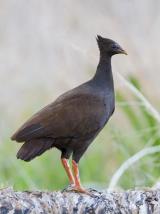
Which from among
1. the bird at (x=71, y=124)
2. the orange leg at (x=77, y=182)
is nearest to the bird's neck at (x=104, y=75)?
the bird at (x=71, y=124)

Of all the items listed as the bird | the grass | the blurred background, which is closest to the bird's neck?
the bird

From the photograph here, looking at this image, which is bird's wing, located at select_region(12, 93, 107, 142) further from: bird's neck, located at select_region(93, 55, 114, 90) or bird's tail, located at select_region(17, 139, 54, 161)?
bird's neck, located at select_region(93, 55, 114, 90)

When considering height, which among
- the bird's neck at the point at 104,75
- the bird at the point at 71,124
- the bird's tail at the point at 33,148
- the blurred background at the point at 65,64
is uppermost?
the blurred background at the point at 65,64

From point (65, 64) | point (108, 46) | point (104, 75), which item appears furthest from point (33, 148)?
point (65, 64)

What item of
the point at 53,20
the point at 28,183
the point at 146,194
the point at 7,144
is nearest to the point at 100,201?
the point at 146,194

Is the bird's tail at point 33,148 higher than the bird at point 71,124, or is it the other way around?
the bird at point 71,124

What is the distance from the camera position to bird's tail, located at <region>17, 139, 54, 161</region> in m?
6.79

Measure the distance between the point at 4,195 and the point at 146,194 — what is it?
1.05m

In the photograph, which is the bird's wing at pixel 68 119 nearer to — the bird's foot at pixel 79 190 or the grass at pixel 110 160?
the bird's foot at pixel 79 190

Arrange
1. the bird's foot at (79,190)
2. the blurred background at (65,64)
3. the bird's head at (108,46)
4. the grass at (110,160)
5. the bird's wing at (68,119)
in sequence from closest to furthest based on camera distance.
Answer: the bird's foot at (79,190), the bird's wing at (68,119), the bird's head at (108,46), the grass at (110,160), the blurred background at (65,64)

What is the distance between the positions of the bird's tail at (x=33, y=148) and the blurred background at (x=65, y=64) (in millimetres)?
→ 3219

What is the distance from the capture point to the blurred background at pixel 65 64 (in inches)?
444

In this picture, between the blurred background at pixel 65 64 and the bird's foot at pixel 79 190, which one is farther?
the blurred background at pixel 65 64

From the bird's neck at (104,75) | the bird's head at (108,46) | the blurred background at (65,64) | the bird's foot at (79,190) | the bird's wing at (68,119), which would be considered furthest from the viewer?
the blurred background at (65,64)
